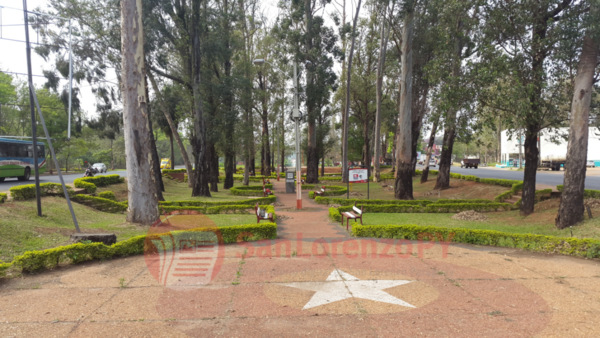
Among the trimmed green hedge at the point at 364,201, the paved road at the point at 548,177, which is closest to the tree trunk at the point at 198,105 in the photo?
the trimmed green hedge at the point at 364,201

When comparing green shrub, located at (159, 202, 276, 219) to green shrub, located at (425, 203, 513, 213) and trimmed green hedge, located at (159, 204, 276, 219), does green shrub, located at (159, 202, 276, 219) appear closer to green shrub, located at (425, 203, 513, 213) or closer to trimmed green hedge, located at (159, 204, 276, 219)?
trimmed green hedge, located at (159, 204, 276, 219)

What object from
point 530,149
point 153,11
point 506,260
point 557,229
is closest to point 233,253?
point 506,260

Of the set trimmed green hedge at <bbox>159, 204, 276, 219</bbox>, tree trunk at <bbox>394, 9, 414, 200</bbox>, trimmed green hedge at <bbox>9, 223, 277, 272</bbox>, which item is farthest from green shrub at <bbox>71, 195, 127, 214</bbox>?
tree trunk at <bbox>394, 9, 414, 200</bbox>

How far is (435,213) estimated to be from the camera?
14688mm

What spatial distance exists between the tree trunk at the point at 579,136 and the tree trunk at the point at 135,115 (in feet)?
41.3

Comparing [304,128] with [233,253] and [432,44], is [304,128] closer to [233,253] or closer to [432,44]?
[432,44]

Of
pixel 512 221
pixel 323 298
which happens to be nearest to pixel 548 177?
pixel 512 221

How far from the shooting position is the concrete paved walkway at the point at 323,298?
434cm

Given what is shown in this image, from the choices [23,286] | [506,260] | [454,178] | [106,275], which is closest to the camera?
[23,286]

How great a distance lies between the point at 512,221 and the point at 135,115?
529 inches

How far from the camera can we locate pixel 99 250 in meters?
7.48

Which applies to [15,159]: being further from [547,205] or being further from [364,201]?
[547,205]

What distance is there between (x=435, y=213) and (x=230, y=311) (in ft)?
39.1

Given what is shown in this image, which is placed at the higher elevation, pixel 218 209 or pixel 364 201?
pixel 364 201
